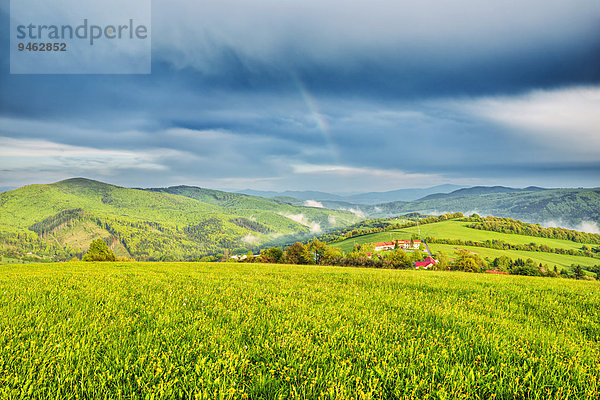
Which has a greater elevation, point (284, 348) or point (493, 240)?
point (284, 348)

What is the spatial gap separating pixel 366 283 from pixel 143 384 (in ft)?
27.5

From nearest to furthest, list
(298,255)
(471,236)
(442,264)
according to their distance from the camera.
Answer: (298,255)
(442,264)
(471,236)

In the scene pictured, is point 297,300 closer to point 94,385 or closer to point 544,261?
point 94,385

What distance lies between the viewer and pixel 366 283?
32.8ft

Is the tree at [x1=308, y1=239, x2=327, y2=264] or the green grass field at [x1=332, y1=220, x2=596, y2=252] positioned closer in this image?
the tree at [x1=308, y1=239, x2=327, y2=264]

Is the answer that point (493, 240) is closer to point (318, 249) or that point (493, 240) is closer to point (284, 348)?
point (318, 249)

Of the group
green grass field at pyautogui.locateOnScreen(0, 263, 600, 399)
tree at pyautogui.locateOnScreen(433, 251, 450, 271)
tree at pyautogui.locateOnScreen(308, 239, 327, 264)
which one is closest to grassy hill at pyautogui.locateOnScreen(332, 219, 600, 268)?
tree at pyautogui.locateOnScreen(433, 251, 450, 271)

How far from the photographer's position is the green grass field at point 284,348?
123 inches

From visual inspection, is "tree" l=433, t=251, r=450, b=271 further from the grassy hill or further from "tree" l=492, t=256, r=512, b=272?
the grassy hill

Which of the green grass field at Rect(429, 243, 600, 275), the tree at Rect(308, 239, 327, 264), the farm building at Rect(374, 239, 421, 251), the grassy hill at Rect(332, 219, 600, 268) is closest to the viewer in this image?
the tree at Rect(308, 239, 327, 264)

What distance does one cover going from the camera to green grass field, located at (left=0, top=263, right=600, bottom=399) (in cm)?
312

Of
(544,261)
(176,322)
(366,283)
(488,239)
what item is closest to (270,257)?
(366,283)

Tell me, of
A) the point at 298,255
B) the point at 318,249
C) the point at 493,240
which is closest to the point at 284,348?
the point at 298,255

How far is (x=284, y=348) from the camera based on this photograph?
4031mm
